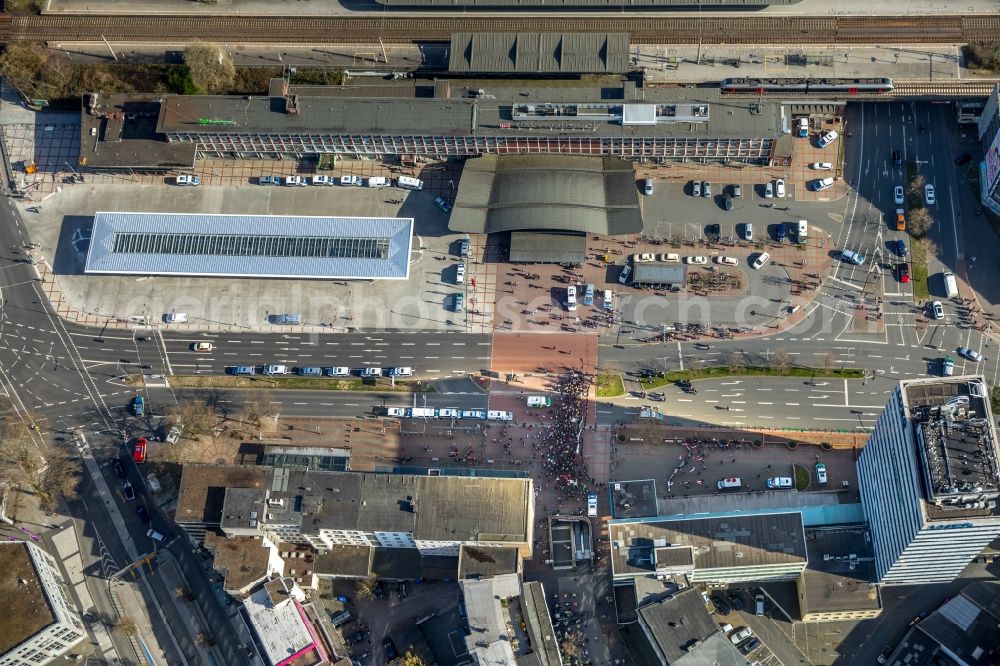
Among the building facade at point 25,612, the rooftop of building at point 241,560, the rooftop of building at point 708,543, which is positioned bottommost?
the building facade at point 25,612

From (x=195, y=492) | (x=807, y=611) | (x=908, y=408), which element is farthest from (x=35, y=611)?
(x=908, y=408)

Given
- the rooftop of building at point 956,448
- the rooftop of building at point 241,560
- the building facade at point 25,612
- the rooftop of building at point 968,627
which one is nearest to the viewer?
the rooftop of building at point 956,448

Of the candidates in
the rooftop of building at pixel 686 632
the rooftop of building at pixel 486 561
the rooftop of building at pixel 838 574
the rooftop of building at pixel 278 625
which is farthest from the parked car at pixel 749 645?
the rooftop of building at pixel 278 625

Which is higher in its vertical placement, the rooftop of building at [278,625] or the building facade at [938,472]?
the building facade at [938,472]

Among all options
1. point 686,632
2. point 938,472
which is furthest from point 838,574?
point 938,472

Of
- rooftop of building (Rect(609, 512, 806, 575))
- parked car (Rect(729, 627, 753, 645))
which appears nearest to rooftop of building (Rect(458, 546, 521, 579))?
rooftop of building (Rect(609, 512, 806, 575))

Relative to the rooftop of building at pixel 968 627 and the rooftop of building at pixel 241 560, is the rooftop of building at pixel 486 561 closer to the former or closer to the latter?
the rooftop of building at pixel 241 560

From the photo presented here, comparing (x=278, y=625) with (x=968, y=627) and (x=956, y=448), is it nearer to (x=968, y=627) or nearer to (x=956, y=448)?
(x=956, y=448)
